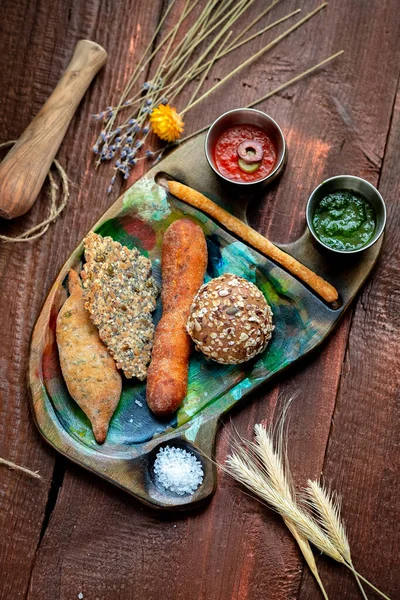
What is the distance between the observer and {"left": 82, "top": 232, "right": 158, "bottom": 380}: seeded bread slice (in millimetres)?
3990

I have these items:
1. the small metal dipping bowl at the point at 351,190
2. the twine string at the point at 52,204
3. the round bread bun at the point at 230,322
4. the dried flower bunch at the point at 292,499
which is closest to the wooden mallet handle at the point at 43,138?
the twine string at the point at 52,204

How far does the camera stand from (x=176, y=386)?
157 inches

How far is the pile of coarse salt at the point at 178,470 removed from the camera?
3.91 m

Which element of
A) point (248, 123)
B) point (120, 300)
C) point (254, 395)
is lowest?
point (254, 395)

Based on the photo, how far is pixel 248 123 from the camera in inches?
165

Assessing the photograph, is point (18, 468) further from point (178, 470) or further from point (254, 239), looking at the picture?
point (254, 239)

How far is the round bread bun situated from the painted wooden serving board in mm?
185

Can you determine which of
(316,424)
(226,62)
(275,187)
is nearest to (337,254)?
(275,187)

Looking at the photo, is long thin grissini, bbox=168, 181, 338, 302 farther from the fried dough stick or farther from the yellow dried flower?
the fried dough stick

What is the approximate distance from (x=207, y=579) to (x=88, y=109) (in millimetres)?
3000

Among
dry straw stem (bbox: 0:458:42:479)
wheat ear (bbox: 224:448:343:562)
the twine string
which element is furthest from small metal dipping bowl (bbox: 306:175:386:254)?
dry straw stem (bbox: 0:458:42:479)

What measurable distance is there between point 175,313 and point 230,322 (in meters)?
0.39

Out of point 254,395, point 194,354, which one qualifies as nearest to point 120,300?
point 194,354

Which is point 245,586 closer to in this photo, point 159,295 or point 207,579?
point 207,579
